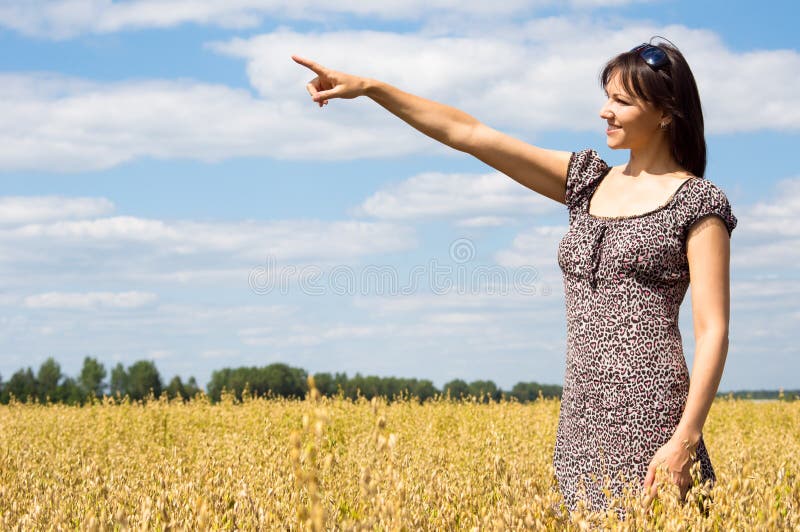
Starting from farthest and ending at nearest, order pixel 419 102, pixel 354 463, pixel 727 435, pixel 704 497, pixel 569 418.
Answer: pixel 727 435, pixel 354 463, pixel 419 102, pixel 569 418, pixel 704 497

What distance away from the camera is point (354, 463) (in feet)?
15.4

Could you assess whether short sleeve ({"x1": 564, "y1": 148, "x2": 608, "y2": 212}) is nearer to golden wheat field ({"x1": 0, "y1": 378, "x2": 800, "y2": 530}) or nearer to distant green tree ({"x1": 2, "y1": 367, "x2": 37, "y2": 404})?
golden wheat field ({"x1": 0, "y1": 378, "x2": 800, "y2": 530})

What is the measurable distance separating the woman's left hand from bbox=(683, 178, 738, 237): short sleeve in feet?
2.44

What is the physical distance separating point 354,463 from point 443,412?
4507 millimetres

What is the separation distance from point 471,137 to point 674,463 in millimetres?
1436

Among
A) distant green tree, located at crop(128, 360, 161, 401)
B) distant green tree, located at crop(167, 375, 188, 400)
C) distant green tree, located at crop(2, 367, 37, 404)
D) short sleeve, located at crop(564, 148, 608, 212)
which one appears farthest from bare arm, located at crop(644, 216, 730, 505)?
distant green tree, located at crop(128, 360, 161, 401)

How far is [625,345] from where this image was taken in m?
2.69

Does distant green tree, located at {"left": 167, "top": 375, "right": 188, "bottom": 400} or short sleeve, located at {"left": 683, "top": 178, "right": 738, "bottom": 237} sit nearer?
short sleeve, located at {"left": 683, "top": 178, "right": 738, "bottom": 237}

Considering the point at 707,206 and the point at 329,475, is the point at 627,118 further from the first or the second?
the point at 329,475

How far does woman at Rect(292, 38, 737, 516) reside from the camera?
2650mm

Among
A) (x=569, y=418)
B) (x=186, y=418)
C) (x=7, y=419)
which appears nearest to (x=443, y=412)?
(x=186, y=418)

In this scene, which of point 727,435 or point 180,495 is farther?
point 727,435

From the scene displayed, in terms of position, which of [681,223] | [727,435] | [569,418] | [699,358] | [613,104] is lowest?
[727,435]

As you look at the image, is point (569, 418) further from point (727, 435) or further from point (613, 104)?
point (727, 435)
